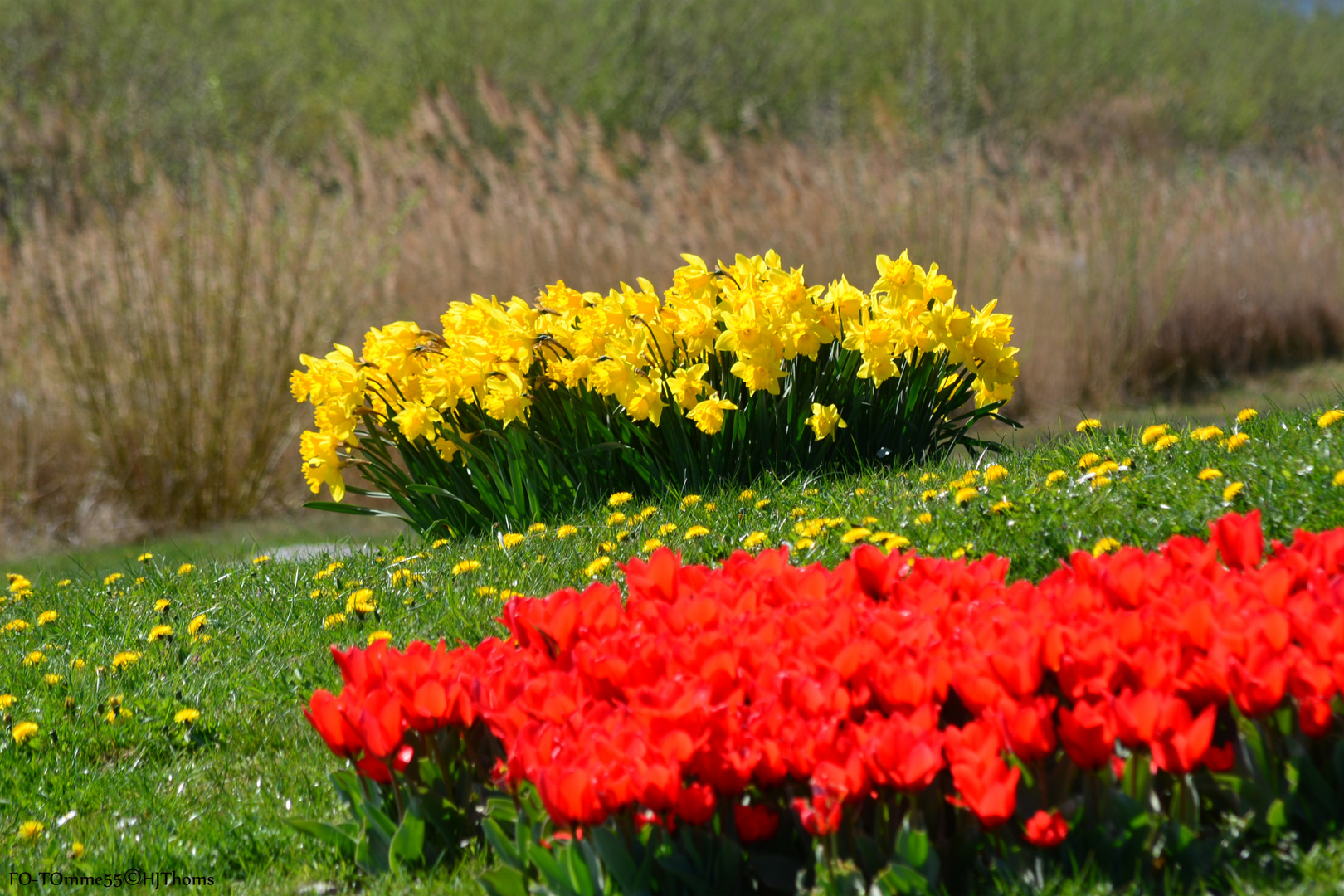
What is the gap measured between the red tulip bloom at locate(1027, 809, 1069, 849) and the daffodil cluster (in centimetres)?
264

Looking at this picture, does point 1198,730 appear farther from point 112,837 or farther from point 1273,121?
point 1273,121

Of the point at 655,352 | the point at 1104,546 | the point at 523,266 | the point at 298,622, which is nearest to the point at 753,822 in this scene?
the point at 1104,546

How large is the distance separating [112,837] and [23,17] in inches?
770

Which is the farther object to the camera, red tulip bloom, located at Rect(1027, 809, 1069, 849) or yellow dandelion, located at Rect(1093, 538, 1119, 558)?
yellow dandelion, located at Rect(1093, 538, 1119, 558)

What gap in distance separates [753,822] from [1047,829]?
44 centimetres

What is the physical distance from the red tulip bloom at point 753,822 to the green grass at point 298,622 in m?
0.56

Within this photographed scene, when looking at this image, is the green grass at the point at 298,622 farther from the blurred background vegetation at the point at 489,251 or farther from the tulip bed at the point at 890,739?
the blurred background vegetation at the point at 489,251

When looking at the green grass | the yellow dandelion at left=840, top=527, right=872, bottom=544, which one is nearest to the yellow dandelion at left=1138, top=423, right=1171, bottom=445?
the green grass

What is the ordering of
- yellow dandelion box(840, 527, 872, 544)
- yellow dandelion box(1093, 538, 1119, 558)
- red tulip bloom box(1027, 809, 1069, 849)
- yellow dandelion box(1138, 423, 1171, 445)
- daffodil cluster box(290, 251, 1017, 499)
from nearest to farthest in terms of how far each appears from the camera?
red tulip bloom box(1027, 809, 1069, 849), yellow dandelion box(1093, 538, 1119, 558), yellow dandelion box(840, 527, 872, 544), yellow dandelion box(1138, 423, 1171, 445), daffodil cluster box(290, 251, 1017, 499)

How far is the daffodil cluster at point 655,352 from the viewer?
4.41 m

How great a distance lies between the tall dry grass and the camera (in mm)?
7727

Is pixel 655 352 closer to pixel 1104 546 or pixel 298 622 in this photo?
pixel 298 622

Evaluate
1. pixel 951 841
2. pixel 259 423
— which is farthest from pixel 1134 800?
pixel 259 423

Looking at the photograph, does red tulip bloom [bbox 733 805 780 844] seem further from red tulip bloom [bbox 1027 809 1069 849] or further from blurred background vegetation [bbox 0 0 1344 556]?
blurred background vegetation [bbox 0 0 1344 556]
